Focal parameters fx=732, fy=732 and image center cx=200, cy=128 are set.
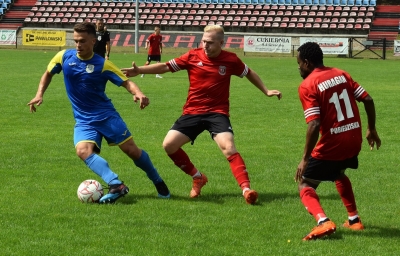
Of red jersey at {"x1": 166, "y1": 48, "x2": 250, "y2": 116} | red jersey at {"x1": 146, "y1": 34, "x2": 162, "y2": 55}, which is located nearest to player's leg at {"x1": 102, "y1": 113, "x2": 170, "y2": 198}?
red jersey at {"x1": 166, "y1": 48, "x2": 250, "y2": 116}

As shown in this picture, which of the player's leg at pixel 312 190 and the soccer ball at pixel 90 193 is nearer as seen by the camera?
the player's leg at pixel 312 190

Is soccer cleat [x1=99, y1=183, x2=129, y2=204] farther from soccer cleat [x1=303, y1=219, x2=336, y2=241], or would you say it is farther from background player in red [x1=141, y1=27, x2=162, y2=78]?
background player in red [x1=141, y1=27, x2=162, y2=78]

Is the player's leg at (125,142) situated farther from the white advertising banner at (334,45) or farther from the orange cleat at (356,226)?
the white advertising banner at (334,45)

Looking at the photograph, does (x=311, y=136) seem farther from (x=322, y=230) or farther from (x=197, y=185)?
(x=197, y=185)

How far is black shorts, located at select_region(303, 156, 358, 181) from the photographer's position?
6.11 metres

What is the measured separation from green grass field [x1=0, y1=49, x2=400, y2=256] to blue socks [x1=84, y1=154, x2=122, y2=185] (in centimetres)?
27

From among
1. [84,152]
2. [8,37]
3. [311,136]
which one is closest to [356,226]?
[311,136]

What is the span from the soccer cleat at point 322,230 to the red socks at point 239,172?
5.15 ft

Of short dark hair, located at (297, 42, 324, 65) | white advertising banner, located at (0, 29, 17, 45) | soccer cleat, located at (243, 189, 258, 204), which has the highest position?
short dark hair, located at (297, 42, 324, 65)

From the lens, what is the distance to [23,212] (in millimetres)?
6809

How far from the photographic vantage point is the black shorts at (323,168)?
6.11 metres

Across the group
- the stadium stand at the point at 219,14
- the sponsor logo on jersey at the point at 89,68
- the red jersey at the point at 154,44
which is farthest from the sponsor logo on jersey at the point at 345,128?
the stadium stand at the point at 219,14

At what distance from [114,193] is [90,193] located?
254 millimetres

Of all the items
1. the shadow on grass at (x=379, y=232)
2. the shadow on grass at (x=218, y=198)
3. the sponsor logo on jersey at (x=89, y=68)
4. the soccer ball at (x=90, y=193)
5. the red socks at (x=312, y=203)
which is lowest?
the shadow on grass at (x=218, y=198)
